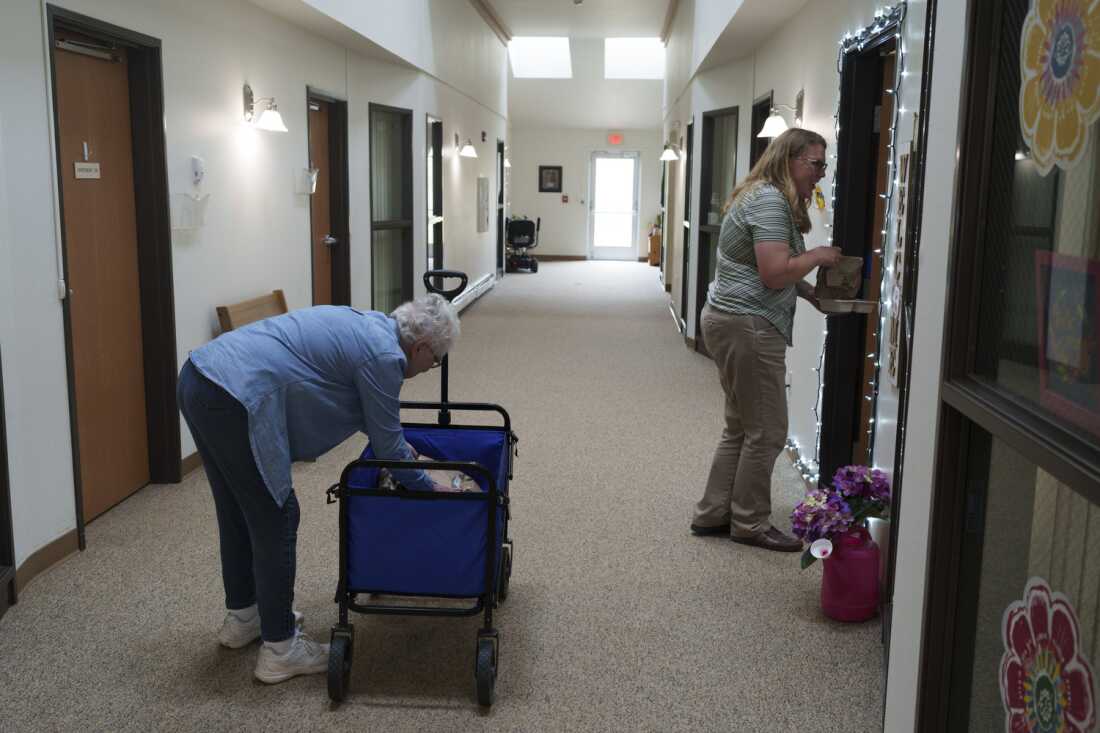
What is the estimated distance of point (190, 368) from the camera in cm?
259

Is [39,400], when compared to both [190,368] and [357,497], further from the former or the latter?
[357,497]

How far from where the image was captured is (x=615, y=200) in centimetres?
1964

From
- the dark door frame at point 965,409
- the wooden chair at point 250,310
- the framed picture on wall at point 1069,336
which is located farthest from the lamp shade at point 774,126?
the framed picture on wall at point 1069,336

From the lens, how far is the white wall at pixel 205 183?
344 cm

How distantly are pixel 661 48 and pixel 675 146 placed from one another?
5393 mm

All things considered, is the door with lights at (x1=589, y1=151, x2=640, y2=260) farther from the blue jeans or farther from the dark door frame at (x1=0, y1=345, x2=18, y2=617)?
the blue jeans

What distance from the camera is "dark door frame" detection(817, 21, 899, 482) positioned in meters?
4.20

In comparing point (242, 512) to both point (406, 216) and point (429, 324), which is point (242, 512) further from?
point (406, 216)

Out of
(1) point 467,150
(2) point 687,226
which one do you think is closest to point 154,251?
(2) point 687,226

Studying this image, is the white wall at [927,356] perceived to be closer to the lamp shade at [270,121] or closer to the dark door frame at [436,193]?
the lamp shade at [270,121]

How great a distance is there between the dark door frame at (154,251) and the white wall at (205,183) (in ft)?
0.25

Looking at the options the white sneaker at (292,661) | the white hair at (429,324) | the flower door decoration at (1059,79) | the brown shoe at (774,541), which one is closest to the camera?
the flower door decoration at (1059,79)

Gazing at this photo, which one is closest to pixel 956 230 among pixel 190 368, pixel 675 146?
pixel 190 368

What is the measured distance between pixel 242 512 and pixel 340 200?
4828 mm
